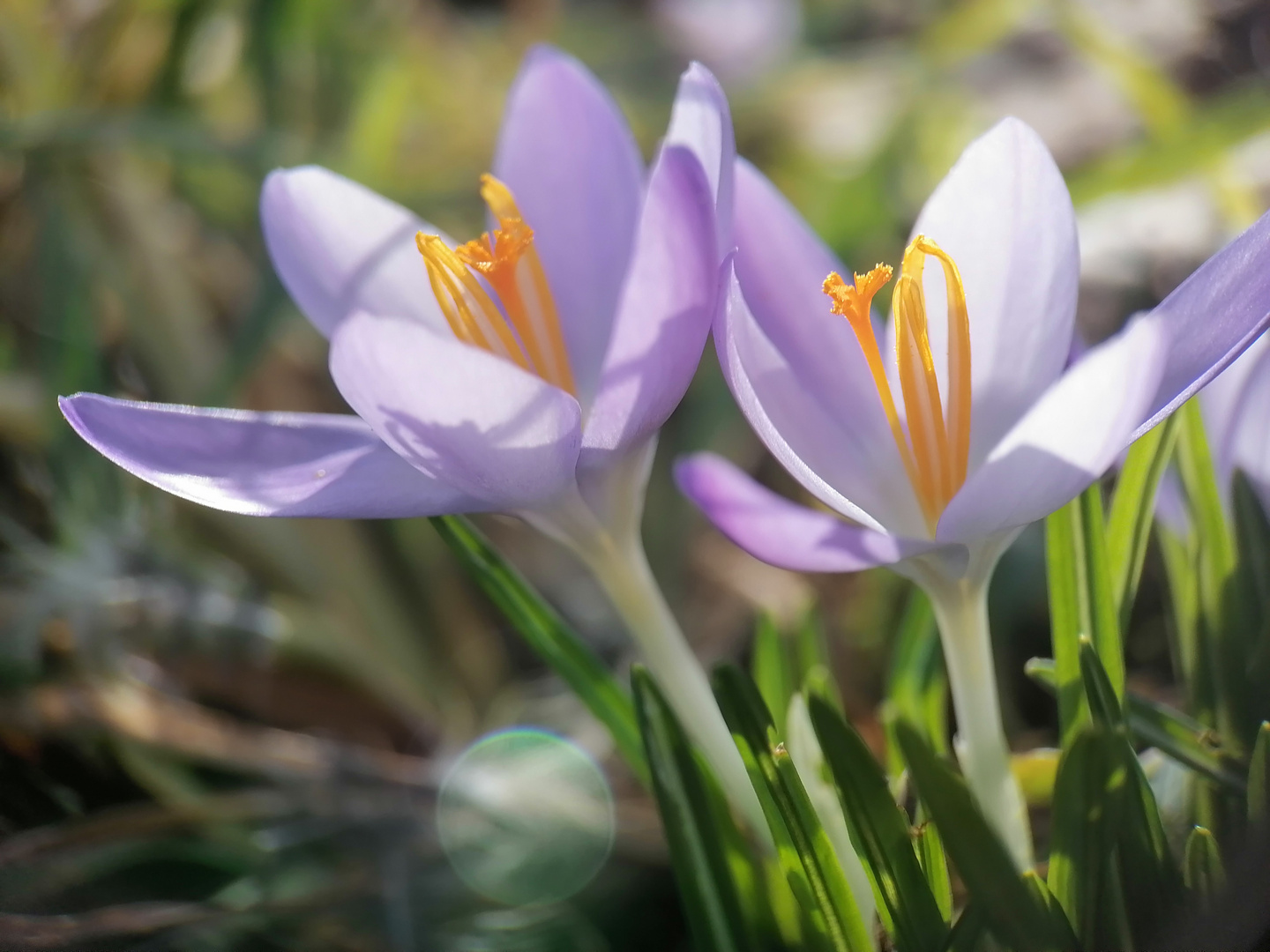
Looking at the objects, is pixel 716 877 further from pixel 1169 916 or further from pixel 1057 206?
pixel 1057 206

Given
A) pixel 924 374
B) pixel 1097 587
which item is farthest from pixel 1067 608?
pixel 924 374

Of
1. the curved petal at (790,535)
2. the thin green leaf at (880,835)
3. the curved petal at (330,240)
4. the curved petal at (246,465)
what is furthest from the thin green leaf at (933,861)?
the curved petal at (330,240)

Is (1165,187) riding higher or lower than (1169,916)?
higher

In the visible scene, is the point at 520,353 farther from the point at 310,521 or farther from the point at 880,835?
the point at 310,521

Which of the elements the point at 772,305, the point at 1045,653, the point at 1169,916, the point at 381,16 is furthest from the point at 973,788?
the point at 381,16

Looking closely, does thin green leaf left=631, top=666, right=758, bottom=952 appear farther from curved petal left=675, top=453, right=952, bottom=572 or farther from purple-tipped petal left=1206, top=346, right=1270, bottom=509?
purple-tipped petal left=1206, top=346, right=1270, bottom=509

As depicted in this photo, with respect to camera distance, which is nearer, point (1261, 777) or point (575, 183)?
point (1261, 777)
